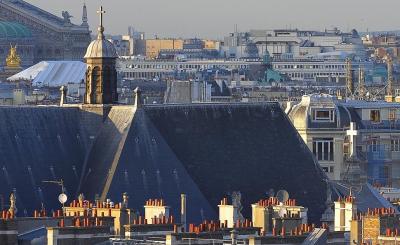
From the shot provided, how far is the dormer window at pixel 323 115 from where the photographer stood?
86750 millimetres

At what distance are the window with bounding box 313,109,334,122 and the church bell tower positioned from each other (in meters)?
18.5

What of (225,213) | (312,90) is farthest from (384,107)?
(312,90)

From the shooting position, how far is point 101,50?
68562 mm

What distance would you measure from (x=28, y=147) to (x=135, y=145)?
219 centimetres

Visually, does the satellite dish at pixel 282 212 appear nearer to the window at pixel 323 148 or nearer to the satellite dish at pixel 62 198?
the satellite dish at pixel 62 198

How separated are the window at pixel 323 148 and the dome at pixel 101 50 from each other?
50.3 feet

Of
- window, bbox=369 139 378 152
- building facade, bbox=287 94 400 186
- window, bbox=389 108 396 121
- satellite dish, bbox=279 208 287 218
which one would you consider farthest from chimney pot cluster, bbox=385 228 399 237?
window, bbox=389 108 396 121

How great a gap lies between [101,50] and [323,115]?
19.2 meters

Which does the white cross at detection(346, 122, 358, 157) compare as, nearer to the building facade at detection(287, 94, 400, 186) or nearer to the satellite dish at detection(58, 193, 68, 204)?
the building facade at detection(287, 94, 400, 186)

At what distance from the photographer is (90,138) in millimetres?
67312

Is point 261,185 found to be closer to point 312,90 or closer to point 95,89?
point 95,89

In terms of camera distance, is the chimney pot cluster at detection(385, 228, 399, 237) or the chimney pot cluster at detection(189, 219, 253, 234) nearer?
the chimney pot cluster at detection(385, 228, 399, 237)

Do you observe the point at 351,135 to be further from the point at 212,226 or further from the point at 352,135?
the point at 212,226

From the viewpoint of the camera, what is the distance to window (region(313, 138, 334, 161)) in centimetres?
8381
